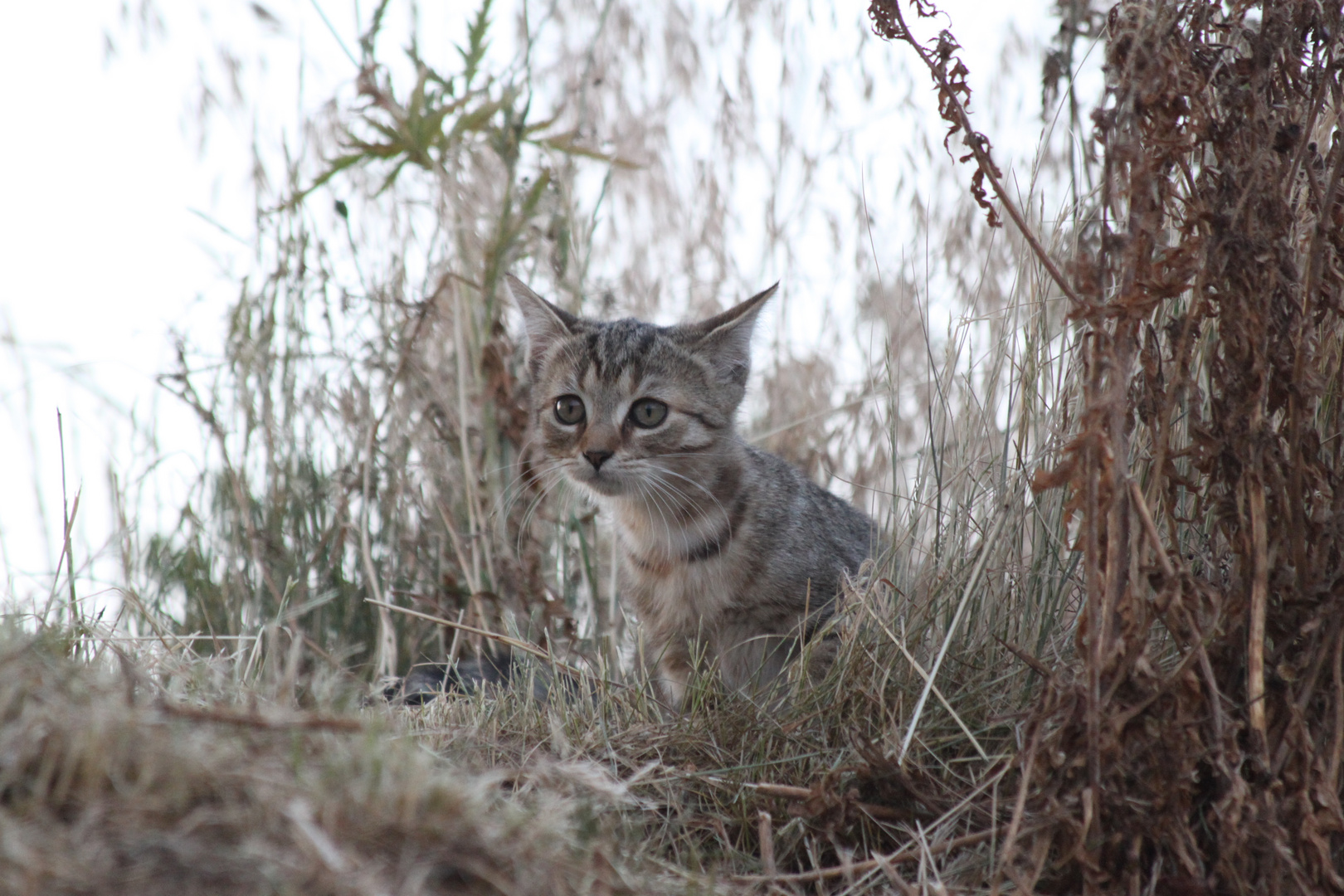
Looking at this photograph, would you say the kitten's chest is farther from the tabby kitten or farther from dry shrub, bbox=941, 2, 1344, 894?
dry shrub, bbox=941, 2, 1344, 894

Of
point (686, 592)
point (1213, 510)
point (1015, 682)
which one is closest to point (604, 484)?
point (686, 592)

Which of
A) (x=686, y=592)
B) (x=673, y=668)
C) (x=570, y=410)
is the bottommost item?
(x=673, y=668)

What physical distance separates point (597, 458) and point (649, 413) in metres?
0.25

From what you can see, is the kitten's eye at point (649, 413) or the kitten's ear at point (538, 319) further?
the kitten's ear at point (538, 319)

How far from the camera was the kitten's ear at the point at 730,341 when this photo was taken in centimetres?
338

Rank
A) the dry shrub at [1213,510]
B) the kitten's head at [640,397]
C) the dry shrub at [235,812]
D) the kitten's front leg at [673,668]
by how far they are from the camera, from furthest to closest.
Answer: the kitten's head at [640,397] < the kitten's front leg at [673,668] < the dry shrub at [1213,510] < the dry shrub at [235,812]

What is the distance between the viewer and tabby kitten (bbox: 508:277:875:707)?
3.19 m

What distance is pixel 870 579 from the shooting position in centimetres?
261

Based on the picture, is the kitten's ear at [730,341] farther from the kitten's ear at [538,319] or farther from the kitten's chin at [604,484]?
the kitten's chin at [604,484]

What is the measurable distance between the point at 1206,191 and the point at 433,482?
2.78 metres

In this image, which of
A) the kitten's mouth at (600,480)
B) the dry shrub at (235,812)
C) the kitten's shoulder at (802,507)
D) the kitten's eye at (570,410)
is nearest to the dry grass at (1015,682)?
the dry shrub at (235,812)

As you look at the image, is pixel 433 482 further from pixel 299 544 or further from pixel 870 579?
pixel 870 579

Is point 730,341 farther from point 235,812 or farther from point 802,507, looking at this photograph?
point 235,812

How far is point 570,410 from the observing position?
11.4ft
